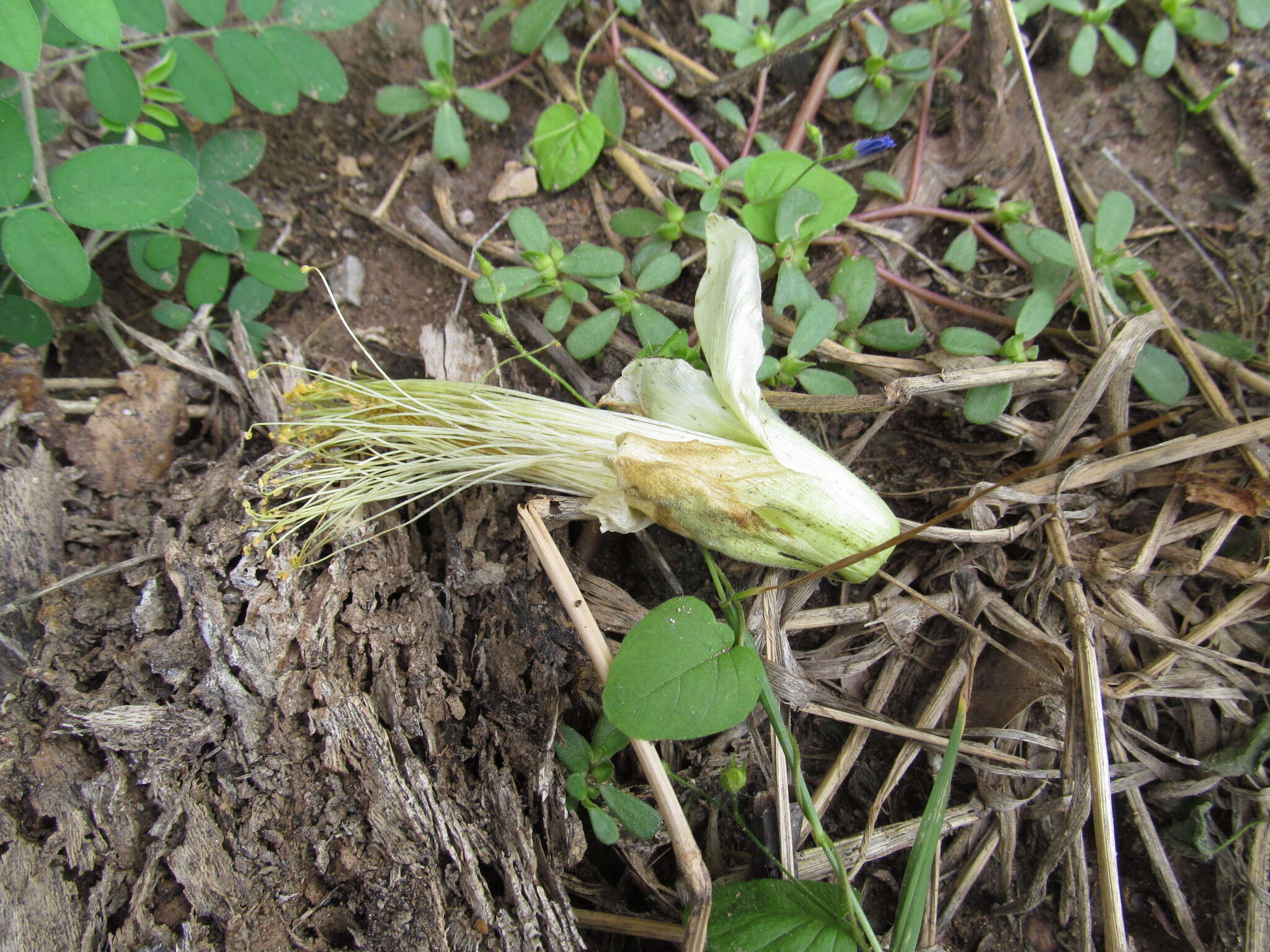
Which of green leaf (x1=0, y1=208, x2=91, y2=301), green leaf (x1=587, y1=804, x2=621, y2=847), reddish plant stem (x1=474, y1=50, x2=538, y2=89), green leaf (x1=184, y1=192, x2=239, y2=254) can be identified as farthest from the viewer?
reddish plant stem (x1=474, y1=50, x2=538, y2=89)

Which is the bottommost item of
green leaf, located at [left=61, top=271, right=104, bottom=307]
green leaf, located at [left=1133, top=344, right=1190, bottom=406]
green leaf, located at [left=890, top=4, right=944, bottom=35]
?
green leaf, located at [left=61, top=271, right=104, bottom=307]

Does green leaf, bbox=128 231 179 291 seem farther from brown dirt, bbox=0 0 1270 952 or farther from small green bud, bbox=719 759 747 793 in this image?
small green bud, bbox=719 759 747 793

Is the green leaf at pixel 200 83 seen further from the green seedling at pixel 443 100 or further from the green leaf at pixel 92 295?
the green leaf at pixel 92 295

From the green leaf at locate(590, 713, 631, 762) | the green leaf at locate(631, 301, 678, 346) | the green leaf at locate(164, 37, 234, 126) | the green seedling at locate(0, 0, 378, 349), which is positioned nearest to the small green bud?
the green leaf at locate(590, 713, 631, 762)

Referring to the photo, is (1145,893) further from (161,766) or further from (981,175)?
(161,766)

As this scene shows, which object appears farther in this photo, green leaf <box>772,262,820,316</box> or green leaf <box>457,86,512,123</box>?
green leaf <box>457,86,512,123</box>

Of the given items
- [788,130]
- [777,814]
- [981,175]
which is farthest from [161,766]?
[981,175]

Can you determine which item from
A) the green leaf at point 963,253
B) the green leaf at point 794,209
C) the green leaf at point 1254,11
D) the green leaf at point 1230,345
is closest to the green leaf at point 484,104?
the green leaf at point 794,209

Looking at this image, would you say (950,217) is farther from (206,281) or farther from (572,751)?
(206,281)

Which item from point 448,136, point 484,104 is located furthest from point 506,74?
point 448,136
